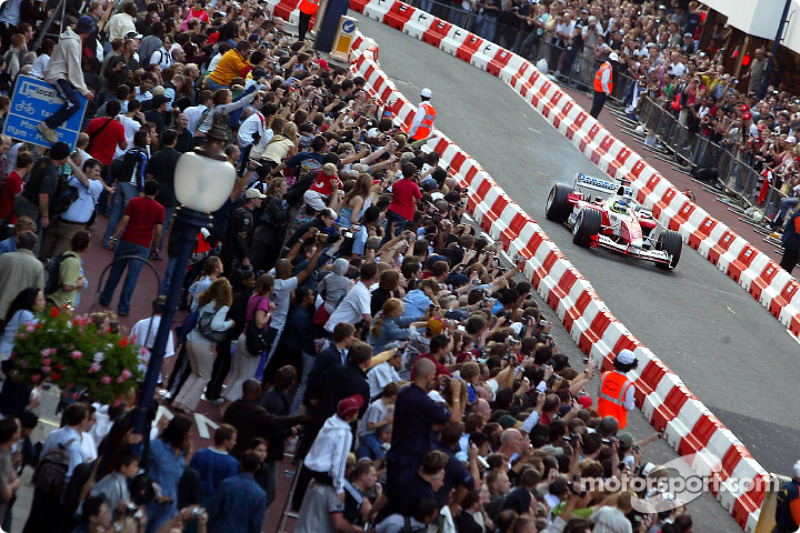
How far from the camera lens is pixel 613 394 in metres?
15.0

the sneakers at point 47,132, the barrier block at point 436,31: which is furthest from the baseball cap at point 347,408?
the barrier block at point 436,31

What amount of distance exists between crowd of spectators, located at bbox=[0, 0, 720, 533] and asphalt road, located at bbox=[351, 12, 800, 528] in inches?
151

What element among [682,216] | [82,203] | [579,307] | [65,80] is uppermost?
[65,80]

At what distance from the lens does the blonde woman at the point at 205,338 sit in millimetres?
11617

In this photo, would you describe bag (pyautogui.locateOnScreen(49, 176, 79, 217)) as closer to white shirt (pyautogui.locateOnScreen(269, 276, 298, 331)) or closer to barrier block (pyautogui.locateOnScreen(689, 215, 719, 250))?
white shirt (pyautogui.locateOnScreen(269, 276, 298, 331))

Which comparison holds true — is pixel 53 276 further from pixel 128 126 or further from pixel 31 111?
pixel 128 126

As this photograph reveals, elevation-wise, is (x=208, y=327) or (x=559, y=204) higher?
(x=559, y=204)

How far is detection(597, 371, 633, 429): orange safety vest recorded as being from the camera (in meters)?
15.0

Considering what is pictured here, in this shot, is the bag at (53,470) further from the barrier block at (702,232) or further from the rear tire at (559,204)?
the barrier block at (702,232)

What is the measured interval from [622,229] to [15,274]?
1470cm

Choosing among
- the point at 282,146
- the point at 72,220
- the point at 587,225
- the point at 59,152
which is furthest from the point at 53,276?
the point at 587,225

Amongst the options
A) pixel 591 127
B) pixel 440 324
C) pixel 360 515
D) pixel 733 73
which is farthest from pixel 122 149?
pixel 733 73

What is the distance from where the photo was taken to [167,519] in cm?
845

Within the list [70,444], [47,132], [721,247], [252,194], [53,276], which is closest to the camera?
[70,444]
